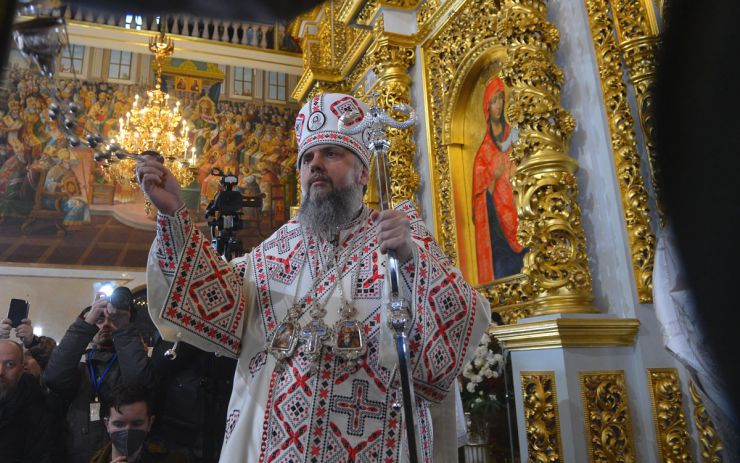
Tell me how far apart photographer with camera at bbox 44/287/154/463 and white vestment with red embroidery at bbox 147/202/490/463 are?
102 centimetres

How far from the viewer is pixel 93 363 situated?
2572mm

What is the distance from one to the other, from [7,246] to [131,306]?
6820 mm

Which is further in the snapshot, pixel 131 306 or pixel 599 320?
pixel 599 320

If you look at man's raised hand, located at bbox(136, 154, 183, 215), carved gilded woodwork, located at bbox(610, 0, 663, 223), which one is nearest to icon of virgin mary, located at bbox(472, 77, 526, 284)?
carved gilded woodwork, located at bbox(610, 0, 663, 223)

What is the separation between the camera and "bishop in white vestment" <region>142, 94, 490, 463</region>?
1.49 metres

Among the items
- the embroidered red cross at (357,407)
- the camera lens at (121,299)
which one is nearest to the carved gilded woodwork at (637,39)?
the embroidered red cross at (357,407)

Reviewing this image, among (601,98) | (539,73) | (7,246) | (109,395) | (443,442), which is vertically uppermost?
(7,246)

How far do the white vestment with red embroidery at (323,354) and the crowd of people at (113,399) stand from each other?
30.9 inches

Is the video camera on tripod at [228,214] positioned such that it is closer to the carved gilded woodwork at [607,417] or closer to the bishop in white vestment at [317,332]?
the bishop in white vestment at [317,332]

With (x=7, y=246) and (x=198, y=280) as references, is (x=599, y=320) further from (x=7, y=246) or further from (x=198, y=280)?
(x=7, y=246)

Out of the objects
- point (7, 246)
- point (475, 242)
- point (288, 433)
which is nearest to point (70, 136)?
point (288, 433)

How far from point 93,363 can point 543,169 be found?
267 cm

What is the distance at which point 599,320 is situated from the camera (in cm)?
291

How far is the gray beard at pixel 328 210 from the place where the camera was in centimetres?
186
